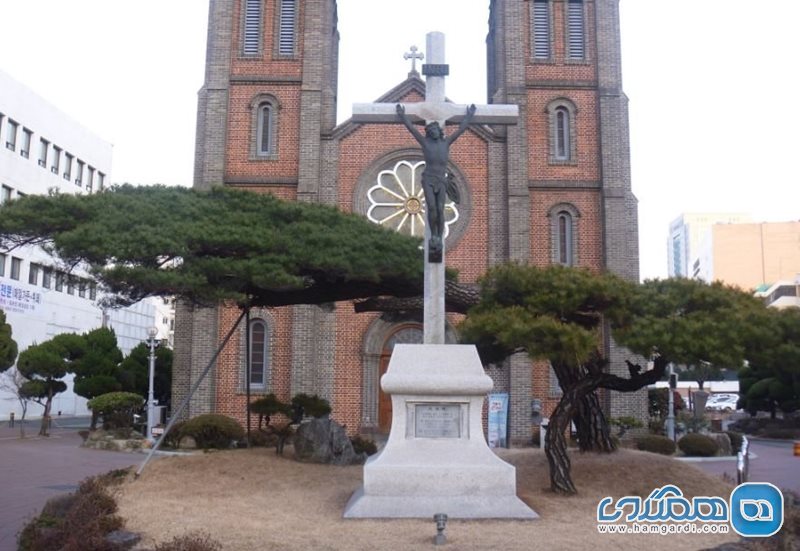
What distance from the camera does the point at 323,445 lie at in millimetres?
14094

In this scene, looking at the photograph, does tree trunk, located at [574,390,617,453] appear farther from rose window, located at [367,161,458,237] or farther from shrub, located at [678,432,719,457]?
rose window, located at [367,161,458,237]

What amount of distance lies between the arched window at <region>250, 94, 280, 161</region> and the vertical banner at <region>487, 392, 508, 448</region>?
395 inches

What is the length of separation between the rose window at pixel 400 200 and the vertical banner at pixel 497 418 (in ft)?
19.3

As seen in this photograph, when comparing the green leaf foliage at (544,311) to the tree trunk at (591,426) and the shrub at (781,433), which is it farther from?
the shrub at (781,433)

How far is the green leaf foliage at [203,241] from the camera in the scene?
11.0 meters

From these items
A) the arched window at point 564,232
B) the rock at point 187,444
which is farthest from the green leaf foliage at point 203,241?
the arched window at point 564,232

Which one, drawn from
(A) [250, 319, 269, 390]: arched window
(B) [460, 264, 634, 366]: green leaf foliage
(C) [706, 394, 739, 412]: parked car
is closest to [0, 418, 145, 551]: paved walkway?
(A) [250, 319, 269, 390]: arched window

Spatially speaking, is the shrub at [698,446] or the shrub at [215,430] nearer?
the shrub at [215,430]

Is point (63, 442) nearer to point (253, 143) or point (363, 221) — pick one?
point (253, 143)

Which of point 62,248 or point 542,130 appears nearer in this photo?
point 62,248

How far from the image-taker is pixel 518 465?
12.9 meters

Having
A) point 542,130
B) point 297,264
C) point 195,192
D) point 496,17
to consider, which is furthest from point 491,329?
point 496,17

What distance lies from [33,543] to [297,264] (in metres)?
5.32

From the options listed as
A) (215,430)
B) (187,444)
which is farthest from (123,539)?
(187,444)
